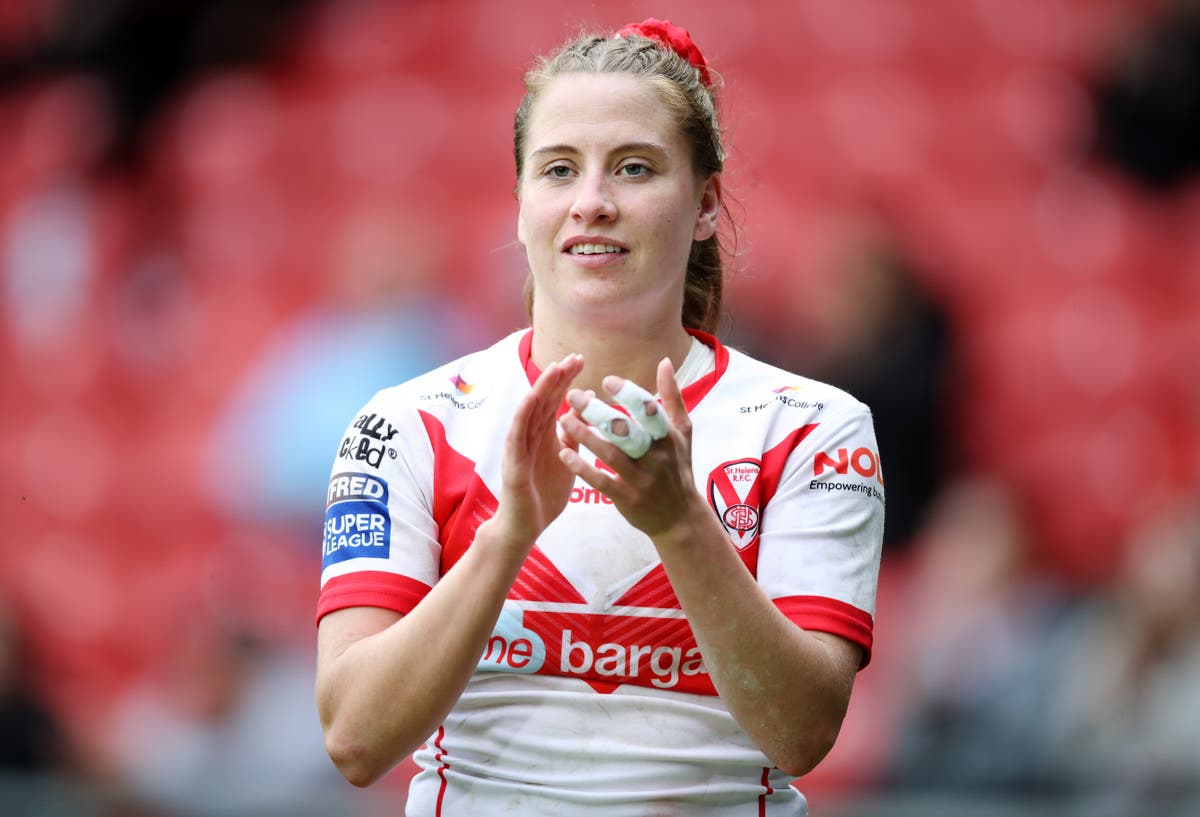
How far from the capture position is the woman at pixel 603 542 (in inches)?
90.6

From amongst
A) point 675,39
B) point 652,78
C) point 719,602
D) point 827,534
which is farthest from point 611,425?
point 675,39

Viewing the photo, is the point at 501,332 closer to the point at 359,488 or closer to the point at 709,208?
the point at 709,208

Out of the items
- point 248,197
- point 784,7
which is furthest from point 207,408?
point 784,7

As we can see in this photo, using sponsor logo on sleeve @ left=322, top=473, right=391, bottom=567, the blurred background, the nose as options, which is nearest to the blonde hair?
the nose

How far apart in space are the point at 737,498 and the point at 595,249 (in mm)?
452

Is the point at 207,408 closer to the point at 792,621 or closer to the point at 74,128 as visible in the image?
the point at 74,128

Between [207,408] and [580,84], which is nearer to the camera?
[580,84]

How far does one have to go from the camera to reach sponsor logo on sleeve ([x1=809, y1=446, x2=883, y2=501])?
260 cm

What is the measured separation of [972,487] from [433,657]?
4.02 m

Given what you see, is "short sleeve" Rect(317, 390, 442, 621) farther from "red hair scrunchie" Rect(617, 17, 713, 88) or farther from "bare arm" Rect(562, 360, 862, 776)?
"red hair scrunchie" Rect(617, 17, 713, 88)

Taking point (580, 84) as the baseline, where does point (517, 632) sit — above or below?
below

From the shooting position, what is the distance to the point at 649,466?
2.21 metres

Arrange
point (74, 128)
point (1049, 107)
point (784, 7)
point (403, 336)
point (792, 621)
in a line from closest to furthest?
point (792, 621), point (403, 336), point (1049, 107), point (784, 7), point (74, 128)

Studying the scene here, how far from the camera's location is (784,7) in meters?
7.78
